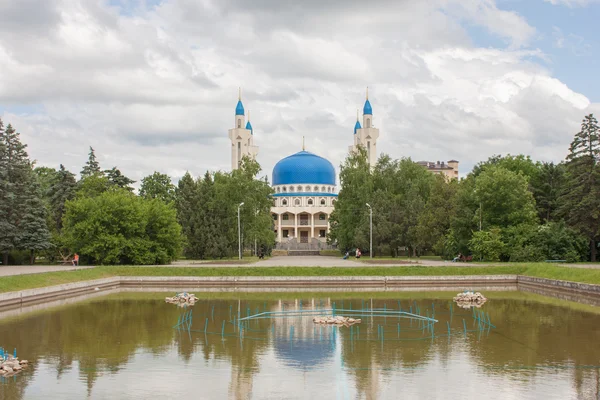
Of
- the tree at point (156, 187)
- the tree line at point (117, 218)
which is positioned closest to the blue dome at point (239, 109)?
the tree at point (156, 187)

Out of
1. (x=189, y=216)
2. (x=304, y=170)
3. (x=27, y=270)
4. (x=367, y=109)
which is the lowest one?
(x=27, y=270)

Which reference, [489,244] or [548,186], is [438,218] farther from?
[548,186]

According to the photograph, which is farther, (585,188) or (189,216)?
(189,216)

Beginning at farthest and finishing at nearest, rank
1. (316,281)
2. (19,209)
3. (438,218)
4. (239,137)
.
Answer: (239,137) < (438,218) < (19,209) < (316,281)

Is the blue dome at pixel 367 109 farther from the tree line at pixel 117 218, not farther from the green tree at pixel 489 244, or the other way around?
the green tree at pixel 489 244

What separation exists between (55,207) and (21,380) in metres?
42.0

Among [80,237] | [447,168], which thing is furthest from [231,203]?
[447,168]

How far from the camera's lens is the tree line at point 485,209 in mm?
41500

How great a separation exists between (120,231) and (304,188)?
5039 centimetres

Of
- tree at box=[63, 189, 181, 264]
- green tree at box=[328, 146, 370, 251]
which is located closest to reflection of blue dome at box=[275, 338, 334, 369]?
tree at box=[63, 189, 181, 264]

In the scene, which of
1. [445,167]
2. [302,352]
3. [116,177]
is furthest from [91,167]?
[445,167]

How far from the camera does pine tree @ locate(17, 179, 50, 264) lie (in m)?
43.0

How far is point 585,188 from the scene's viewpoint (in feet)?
141

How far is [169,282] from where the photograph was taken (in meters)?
35.2
